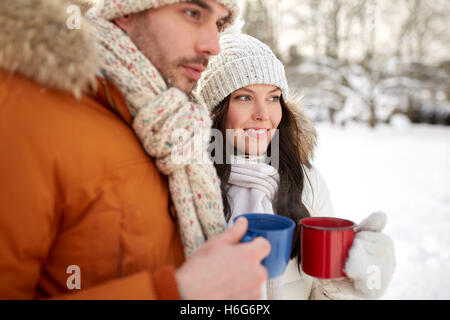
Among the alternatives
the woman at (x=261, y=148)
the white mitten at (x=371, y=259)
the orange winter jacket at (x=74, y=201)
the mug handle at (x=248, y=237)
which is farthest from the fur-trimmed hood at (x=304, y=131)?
the orange winter jacket at (x=74, y=201)

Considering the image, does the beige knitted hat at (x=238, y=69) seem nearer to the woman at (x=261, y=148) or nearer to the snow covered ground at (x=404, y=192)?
the woman at (x=261, y=148)

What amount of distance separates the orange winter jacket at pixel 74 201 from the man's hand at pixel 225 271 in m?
0.06

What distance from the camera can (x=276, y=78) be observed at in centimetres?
202

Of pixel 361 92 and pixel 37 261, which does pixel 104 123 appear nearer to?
pixel 37 261

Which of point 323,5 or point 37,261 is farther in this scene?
point 323,5

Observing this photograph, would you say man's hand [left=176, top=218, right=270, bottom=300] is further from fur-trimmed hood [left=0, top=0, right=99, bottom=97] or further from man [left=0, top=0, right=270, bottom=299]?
fur-trimmed hood [left=0, top=0, right=99, bottom=97]

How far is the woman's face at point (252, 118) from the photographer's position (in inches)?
77.4

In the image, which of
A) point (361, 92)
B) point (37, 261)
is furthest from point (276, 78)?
point (361, 92)

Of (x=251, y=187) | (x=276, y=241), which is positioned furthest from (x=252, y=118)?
(x=276, y=241)

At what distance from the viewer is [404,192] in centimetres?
534

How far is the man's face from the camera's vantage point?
128cm

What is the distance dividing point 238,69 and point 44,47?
117cm

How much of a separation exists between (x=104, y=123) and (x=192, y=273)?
537 mm

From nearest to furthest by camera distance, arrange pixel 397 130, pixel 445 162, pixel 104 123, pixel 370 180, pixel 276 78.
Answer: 1. pixel 104 123
2. pixel 276 78
3. pixel 370 180
4. pixel 445 162
5. pixel 397 130
